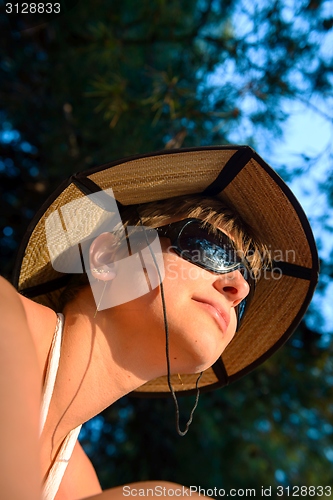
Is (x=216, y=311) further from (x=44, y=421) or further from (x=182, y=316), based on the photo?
(x=44, y=421)

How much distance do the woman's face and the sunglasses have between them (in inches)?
0.9

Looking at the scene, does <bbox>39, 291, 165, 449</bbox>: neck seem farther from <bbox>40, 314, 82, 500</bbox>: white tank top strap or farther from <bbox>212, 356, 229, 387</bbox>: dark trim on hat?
<bbox>212, 356, 229, 387</bbox>: dark trim on hat

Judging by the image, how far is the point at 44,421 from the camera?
132cm

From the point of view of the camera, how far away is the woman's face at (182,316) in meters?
1.41

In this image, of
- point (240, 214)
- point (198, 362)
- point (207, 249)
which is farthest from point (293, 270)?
point (198, 362)

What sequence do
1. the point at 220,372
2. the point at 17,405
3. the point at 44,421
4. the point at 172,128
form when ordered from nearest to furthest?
1. the point at 17,405
2. the point at 44,421
3. the point at 220,372
4. the point at 172,128

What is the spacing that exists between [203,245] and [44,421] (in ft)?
2.07

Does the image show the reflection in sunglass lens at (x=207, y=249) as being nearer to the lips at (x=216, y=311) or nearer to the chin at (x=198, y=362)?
the lips at (x=216, y=311)

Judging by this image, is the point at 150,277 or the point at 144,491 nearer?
the point at 144,491

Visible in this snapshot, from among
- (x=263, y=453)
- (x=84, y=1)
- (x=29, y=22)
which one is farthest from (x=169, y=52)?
(x=263, y=453)

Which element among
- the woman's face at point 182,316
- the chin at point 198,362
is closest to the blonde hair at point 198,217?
the woman's face at point 182,316

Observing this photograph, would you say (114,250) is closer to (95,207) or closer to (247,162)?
(95,207)

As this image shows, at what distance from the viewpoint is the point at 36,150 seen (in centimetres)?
305

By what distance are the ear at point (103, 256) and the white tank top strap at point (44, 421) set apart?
0.55ft
